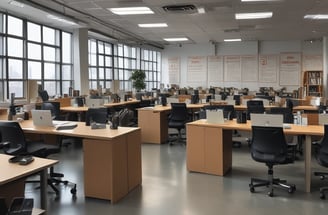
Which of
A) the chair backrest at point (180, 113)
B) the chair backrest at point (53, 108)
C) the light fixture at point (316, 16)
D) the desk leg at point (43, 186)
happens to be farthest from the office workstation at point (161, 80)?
the desk leg at point (43, 186)

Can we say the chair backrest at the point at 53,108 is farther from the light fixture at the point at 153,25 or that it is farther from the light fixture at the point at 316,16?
the light fixture at the point at 316,16

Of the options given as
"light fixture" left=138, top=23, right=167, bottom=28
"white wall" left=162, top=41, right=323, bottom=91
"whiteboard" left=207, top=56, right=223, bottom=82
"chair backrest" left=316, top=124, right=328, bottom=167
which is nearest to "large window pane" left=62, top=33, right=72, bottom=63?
"light fixture" left=138, top=23, right=167, bottom=28

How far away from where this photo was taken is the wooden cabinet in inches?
568

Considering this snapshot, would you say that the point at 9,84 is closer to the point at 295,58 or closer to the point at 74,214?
the point at 74,214

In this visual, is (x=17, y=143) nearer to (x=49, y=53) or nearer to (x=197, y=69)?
(x=49, y=53)

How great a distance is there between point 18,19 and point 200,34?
22.6 feet

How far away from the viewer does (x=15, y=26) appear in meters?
8.79

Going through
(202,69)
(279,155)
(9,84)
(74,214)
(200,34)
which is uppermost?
(200,34)

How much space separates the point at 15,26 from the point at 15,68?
44.4 inches

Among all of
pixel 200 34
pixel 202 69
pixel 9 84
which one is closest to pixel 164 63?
pixel 202 69

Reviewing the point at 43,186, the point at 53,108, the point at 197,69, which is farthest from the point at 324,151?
the point at 197,69

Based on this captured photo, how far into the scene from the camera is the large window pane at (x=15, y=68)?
861 cm

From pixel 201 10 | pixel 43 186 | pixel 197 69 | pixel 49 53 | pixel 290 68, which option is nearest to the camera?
pixel 43 186

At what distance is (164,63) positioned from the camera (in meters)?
17.7
